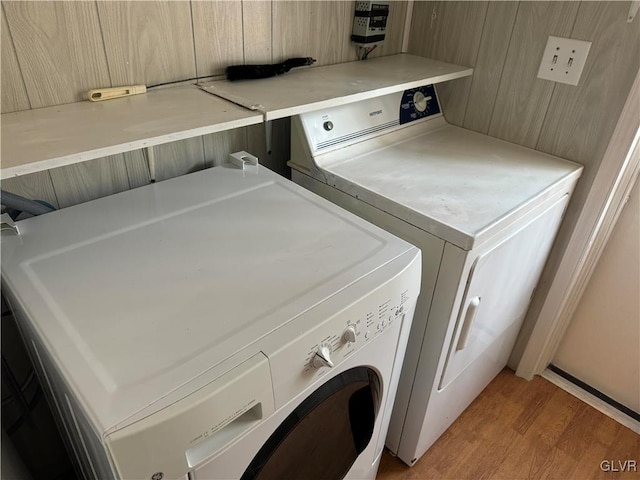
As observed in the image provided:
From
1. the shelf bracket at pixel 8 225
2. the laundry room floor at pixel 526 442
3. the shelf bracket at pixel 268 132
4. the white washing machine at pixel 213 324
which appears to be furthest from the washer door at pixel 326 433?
the shelf bracket at pixel 268 132

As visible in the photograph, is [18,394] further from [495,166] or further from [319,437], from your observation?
[495,166]

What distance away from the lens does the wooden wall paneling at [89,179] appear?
1063mm

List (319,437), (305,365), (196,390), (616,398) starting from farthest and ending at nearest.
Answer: (616,398), (319,437), (305,365), (196,390)

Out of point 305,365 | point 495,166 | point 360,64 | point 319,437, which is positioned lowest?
point 319,437

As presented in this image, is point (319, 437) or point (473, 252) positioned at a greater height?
point (473, 252)

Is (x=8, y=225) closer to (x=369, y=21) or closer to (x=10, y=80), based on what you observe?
(x=10, y=80)

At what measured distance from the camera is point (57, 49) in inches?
37.5

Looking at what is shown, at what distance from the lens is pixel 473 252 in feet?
3.45

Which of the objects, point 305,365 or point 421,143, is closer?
point 305,365

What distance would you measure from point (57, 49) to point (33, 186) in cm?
30

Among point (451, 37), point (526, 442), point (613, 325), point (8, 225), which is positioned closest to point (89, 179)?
point (8, 225)

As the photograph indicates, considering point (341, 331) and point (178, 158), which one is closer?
point (341, 331)

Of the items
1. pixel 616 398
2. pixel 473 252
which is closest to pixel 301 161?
pixel 473 252

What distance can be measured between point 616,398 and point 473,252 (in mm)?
1238
